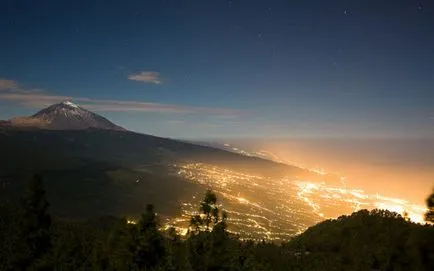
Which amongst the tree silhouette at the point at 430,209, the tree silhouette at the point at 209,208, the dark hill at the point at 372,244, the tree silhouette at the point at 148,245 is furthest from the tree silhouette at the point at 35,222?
the tree silhouette at the point at 430,209

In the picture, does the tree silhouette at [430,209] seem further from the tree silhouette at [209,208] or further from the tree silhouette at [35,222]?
the tree silhouette at [35,222]

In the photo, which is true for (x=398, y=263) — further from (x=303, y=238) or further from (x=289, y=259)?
(x=303, y=238)

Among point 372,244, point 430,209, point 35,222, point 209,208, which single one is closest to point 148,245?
point 209,208

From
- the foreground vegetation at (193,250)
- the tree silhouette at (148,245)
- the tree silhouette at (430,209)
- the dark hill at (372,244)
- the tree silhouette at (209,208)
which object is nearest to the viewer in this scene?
the tree silhouette at (430,209)

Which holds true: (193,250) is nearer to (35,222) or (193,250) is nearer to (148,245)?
(148,245)

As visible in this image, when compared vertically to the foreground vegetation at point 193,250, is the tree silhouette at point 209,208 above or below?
above

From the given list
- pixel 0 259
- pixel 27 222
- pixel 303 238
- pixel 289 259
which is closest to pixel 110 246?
pixel 27 222

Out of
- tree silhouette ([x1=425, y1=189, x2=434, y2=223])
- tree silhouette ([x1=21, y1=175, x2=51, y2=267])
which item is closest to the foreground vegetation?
tree silhouette ([x1=21, y1=175, x2=51, y2=267])

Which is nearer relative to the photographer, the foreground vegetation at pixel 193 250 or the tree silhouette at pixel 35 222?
the foreground vegetation at pixel 193 250
